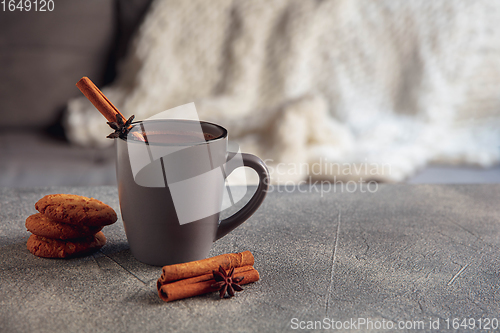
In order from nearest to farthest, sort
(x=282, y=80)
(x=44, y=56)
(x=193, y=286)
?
1. (x=193, y=286)
2. (x=44, y=56)
3. (x=282, y=80)

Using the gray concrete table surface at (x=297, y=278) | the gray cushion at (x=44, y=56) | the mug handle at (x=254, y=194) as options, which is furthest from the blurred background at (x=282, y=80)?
the mug handle at (x=254, y=194)

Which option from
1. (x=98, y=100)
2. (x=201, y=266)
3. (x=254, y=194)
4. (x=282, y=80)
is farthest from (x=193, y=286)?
(x=282, y=80)

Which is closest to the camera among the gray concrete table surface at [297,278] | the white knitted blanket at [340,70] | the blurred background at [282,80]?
the gray concrete table surface at [297,278]

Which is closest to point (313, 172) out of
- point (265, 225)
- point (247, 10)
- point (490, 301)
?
point (247, 10)

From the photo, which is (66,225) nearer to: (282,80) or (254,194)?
(254,194)

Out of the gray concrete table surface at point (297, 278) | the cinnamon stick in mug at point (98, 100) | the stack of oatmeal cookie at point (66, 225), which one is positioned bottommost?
the gray concrete table surface at point (297, 278)

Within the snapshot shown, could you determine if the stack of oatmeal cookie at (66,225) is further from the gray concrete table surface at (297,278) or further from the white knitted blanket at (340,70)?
the white knitted blanket at (340,70)
